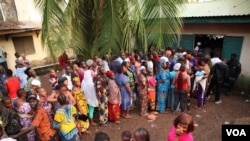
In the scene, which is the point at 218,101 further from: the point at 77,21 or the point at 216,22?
the point at 77,21

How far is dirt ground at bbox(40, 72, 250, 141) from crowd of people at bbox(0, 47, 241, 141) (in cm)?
20

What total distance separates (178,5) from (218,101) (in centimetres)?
354

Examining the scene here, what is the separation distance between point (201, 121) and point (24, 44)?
1053 cm

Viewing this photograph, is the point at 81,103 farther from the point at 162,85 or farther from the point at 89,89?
the point at 162,85

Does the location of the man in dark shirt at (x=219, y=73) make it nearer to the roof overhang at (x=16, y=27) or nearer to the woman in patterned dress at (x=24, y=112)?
the woman in patterned dress at (x=24, y=112)

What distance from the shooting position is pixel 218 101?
6.68m

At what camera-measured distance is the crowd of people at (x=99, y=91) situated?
145 inches

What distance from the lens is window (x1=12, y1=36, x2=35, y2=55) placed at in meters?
11.8

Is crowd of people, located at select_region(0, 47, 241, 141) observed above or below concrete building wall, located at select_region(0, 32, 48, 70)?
below

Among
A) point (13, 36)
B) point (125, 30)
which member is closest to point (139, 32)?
point (125, 30)

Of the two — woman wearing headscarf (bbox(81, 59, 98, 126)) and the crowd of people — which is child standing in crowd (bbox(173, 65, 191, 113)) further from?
woman wearing headscarf (bbox(81, 59, 98, 126))

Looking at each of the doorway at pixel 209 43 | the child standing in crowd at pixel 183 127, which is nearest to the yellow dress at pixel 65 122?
the child standing in crowd at pixel 183 127

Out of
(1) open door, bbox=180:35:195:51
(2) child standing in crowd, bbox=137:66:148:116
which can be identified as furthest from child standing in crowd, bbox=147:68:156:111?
(1) open door, bbox=180:35:195:51

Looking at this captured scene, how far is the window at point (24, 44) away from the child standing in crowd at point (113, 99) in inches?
346
